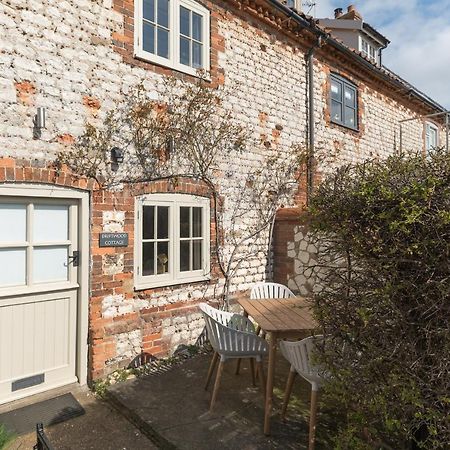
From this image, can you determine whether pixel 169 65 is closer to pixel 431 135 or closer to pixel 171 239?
pixel 171 239

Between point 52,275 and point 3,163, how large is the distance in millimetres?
1405

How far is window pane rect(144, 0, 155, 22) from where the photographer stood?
5.29 meters

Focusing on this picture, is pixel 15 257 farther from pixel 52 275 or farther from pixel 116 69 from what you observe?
pixel 116 69

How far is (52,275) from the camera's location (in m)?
4.45

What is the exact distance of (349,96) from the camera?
31.5ft

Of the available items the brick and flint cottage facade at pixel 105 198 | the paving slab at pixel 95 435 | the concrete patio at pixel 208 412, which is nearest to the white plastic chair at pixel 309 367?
the concrete patio at pixel 208 412

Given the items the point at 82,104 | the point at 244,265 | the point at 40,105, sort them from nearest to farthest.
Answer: the point at 40,105
the point at 82,104
the point at 244,265

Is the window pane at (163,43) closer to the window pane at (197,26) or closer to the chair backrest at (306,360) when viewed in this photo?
the window pane at (197,26)

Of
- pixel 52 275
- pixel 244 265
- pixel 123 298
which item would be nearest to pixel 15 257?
pixel 52 275

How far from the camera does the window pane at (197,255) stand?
5922 mm

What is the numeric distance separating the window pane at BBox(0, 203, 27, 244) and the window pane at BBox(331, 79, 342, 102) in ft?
24.7

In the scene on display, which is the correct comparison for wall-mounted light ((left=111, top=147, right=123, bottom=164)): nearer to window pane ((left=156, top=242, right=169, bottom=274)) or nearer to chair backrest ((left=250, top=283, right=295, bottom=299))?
window pane ((left=156, top=242, right=169, bottom=274))

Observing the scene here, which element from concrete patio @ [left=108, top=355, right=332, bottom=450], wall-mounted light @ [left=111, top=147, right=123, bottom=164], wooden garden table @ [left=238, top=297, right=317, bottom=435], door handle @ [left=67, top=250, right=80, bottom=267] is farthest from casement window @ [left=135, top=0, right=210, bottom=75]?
concrete patio @ [left=108, top=355, right=332, bottom=450]

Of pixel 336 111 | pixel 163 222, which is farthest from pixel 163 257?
pixel 336 111
